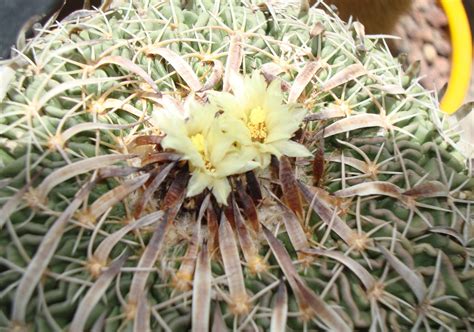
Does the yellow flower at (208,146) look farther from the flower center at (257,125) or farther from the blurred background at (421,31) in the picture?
the blurred background at (421,31)

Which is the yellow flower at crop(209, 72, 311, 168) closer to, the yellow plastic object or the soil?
the yellow plastic object

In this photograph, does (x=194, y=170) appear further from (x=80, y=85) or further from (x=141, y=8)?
(x=141, y=8)

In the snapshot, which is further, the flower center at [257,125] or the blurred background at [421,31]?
the blurred background at [421,31]

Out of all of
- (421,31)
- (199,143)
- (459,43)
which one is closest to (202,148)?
(199,143)

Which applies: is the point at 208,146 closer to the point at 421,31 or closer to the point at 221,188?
the point at 221,188

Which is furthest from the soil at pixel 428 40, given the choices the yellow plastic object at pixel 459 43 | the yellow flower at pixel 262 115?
the yellow flower at pixel 262 115

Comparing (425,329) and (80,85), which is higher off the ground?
(80,85)

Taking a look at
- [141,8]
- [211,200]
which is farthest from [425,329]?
[141,8]
